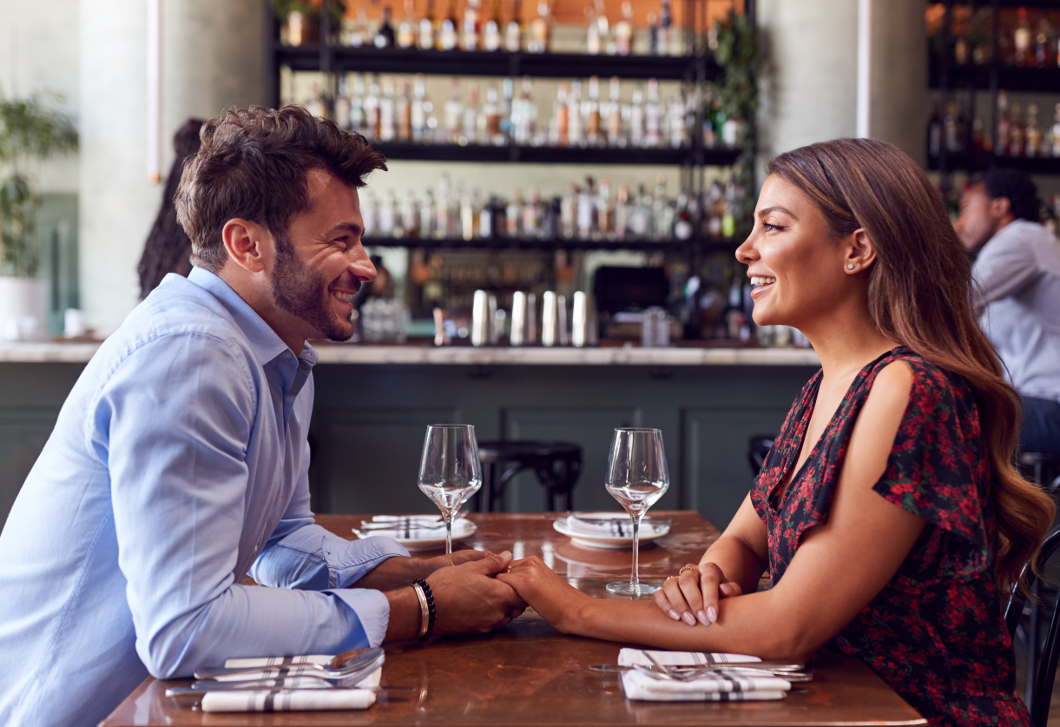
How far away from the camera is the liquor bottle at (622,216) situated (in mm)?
5828

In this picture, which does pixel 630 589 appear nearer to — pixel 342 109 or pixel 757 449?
pixel 757 449

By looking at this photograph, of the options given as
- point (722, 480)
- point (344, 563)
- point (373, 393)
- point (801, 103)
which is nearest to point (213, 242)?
point (344, 563)

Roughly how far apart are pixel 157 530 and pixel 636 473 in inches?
25.5

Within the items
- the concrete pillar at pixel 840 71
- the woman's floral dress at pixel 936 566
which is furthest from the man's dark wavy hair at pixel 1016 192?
the woman's floral dress at pixel 936 566

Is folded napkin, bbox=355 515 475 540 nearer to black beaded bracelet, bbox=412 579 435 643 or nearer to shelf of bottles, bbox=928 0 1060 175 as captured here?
black beaded bracelet, bbox=412 579 435 643

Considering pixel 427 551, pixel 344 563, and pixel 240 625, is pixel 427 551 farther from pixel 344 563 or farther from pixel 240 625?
pixel 240 625

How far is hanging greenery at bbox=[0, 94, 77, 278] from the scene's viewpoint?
6.10m

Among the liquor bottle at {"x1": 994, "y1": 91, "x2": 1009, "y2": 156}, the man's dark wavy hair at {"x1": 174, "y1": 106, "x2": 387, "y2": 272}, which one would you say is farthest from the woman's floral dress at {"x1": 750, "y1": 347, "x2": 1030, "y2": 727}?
the liquor bottle at {"x1": 994, "y1": 91, "x2": 1009, "y2": 156}

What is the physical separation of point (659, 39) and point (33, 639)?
577 cm

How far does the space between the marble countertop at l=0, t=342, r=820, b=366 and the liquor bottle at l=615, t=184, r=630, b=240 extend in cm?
237

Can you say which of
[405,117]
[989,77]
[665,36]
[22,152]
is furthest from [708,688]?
[22,152]

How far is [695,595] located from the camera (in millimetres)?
1056

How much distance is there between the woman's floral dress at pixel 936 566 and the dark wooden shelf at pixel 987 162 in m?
5.71

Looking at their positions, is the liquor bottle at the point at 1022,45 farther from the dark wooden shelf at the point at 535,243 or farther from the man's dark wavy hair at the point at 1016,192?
the man's dark wavy hair at the point at 1016,192
